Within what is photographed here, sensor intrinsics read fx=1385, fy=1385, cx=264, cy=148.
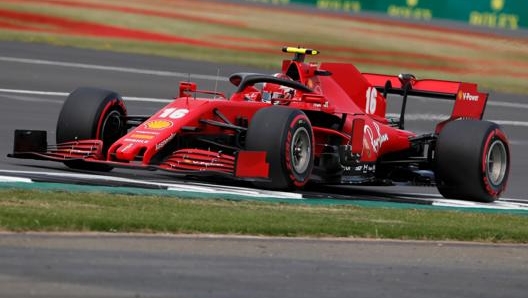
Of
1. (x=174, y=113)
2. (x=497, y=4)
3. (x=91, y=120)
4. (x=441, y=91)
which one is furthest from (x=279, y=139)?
(x=497, y=4)

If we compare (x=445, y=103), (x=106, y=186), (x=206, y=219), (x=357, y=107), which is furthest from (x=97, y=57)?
(x=206, y=219)

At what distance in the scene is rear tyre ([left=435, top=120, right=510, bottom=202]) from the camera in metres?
14.5

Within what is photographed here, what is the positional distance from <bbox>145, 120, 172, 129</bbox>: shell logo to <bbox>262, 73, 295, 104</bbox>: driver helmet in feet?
4.65

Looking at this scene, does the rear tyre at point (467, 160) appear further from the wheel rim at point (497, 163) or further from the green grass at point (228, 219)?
the green grass at point (228, 219)

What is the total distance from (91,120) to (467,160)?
155 inches

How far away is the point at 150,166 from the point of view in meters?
13.1

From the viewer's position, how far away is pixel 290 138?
43.5 feet

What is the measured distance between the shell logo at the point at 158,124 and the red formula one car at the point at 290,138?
1cm

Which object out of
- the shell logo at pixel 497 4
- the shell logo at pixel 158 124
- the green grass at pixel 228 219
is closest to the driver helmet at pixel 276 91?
the shell logo at pixel 158 124

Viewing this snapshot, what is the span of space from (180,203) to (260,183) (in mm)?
1935

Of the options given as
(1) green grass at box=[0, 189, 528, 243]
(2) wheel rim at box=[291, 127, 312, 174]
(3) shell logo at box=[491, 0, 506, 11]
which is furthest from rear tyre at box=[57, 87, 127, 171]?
(3) shell logo at box=[491, 0, 506, 11]

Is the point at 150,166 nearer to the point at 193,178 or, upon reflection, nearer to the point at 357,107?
the point at 193,178

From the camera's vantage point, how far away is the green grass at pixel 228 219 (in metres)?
9.79

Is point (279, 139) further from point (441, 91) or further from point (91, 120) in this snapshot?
point (441, 91)
